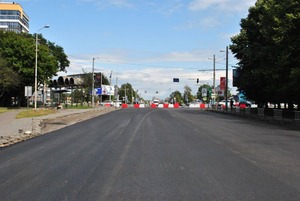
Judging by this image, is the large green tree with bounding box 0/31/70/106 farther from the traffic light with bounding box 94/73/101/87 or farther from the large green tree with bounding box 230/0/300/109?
the large green tree with bounding box 230/0/300/109

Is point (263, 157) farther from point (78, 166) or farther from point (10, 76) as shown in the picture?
point (10, 76)

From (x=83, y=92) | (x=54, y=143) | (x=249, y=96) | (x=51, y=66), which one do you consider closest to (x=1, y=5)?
(x=83, y=92)

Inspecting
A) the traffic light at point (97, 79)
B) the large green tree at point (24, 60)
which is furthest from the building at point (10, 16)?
the large green tree at point (24, 60)

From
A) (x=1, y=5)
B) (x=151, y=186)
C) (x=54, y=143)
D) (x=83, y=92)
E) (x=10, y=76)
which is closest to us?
(x=151, y=186)

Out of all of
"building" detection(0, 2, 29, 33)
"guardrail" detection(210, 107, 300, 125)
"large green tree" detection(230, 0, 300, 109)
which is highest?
"building" detection(0, 2, 29, 33)

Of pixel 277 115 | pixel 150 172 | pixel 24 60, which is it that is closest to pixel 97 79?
pixel 24 60

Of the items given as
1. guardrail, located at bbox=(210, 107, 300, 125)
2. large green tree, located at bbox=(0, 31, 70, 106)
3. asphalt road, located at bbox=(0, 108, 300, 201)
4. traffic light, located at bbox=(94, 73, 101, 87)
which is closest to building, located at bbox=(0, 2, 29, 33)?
traffic light, located at bbox=(94, 73, 101, 87)

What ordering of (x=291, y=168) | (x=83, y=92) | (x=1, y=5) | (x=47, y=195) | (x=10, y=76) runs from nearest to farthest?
(x=47, y=195) < (x=291, y=168) < (x=10, y=76) < (x=83, y=92) < (x=1, y=5)

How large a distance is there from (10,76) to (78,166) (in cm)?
4681

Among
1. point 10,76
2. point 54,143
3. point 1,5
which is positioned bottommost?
point 54,143

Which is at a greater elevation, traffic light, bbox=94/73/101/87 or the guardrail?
traffic light, bbox=94/73/101/87

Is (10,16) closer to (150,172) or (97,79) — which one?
(97,79)

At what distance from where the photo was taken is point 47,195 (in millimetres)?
6984

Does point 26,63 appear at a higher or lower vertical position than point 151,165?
higher
